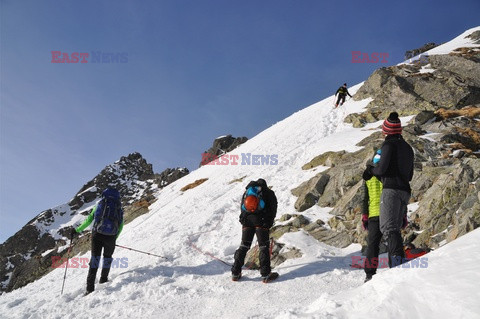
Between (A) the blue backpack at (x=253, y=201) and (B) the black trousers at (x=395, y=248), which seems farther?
(A) the blue backpack at (x=253, y=201)

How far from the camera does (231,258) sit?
28.4 ft

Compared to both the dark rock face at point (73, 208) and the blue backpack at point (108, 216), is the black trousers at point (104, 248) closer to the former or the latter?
the blue backpack at point (108, 216)

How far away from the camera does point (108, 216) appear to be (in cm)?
822

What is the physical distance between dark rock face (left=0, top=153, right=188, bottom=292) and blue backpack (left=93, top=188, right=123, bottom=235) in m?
36.4

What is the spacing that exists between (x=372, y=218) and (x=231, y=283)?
327cm

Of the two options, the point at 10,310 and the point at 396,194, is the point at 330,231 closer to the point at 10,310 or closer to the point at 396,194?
the point at 396,194

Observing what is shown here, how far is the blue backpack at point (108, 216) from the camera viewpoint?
8.14 meters

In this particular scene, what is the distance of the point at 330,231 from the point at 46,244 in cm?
7829

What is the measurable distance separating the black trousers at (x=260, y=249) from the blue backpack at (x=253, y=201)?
1.40ft

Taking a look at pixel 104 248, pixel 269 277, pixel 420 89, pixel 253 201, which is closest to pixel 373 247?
pixel 269 277

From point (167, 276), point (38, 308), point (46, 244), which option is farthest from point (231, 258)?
point (46, 244)

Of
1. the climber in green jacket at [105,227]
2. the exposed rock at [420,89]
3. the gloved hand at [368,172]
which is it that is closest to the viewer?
the gloved hand at [368,172]

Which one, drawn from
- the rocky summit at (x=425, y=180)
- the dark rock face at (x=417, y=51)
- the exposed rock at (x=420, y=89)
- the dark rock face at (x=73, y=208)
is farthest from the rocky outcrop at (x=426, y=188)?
the dark rock face at (x=73, y=208)

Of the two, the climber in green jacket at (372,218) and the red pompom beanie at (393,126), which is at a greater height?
the red pompom beanie at (393,126)
